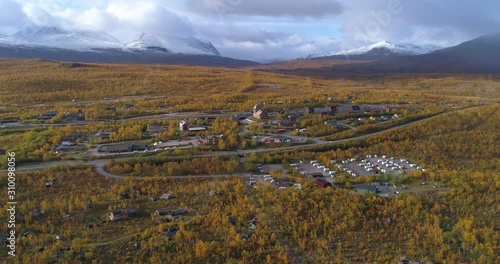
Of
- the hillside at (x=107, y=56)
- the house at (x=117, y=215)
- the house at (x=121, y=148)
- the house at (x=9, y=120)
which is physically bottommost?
the house at (x=117, y=215)

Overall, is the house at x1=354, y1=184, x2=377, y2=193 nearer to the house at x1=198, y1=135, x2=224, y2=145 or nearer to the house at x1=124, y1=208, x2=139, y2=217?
the house at x1=124, y1=208, x2=139, y2=217

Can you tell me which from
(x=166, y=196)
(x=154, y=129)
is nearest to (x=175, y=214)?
(x=166, y=196)

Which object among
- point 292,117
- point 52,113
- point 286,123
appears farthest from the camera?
point 52,113

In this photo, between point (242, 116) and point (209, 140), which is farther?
point (242, 116)

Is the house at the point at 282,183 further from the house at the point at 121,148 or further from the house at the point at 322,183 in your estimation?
the house at the point at 121,148

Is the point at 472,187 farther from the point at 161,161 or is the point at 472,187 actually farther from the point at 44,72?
the point at 44,72

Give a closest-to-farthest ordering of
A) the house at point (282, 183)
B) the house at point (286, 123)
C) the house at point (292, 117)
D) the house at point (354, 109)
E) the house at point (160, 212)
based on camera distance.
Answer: the house at point (160, 212), the house at point (282, 183), the house at point (286, 123), the house at point (292, 117), the house at point (354, 109)

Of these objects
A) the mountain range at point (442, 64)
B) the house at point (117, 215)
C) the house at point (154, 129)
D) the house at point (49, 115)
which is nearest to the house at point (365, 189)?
the house at point (117, 215)

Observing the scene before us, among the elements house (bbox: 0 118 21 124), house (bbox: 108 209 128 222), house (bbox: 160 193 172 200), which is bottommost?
house (bbox: 108 209 128 222)

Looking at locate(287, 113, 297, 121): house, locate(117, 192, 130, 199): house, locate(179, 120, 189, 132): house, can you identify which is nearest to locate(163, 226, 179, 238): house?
locate(117, 192, 130, 199): house

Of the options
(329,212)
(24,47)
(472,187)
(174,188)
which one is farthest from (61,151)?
(24,47)

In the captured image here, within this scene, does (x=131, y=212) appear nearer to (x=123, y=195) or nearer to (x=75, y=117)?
(x=123, y=195)
